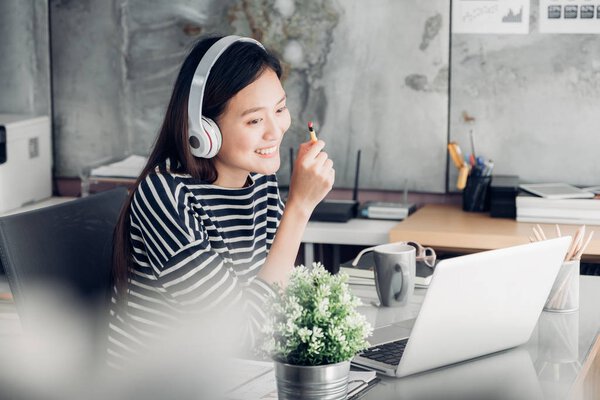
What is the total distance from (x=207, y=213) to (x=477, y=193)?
1.59 metres

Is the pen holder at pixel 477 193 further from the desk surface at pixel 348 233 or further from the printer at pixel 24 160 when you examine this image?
the printer at pixel 24 160

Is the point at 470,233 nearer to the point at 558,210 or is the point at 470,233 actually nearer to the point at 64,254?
the point at 558,210

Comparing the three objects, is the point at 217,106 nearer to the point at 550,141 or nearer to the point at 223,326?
the point at 223,326

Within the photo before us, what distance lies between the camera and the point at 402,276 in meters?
1.94

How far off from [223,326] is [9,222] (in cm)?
47

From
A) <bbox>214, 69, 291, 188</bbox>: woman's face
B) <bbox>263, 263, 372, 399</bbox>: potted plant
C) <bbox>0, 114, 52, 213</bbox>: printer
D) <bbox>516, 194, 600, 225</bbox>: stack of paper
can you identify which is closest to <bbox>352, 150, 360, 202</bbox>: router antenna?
<bbox>516, 194, 600, 225</bbox>: stack of paper

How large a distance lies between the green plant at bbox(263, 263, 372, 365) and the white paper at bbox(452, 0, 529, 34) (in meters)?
2.19

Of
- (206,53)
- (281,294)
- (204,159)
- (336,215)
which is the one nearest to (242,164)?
(204,159)

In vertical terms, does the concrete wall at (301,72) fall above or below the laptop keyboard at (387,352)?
above

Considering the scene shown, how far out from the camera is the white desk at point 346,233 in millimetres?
3043

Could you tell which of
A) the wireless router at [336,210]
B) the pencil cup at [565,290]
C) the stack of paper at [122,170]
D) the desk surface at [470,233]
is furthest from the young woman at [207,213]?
the stack of paper at [122,170]

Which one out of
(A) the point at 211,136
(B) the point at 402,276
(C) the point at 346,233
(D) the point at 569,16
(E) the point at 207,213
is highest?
(D) the point at 569,16

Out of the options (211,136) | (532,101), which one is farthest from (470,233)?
(211,136)

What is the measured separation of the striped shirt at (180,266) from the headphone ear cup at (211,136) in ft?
0.28
